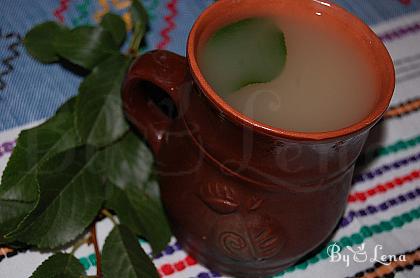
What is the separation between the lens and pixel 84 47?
0.72 meters

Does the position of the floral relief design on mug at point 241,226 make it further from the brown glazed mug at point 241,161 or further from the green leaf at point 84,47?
the green leaf at point 84,47

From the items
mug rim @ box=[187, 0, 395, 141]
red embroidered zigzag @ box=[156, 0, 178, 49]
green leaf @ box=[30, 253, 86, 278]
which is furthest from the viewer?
red embroidered zigzag @ box=[156, 0, 178, 49]

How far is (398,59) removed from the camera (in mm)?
848

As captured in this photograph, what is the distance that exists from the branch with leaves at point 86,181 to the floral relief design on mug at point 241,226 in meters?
0.08

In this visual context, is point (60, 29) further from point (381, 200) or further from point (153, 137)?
point (381, 200)

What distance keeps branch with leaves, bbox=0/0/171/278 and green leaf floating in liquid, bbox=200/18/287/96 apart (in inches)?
6.2

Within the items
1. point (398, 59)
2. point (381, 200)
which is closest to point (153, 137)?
point (381, 200)

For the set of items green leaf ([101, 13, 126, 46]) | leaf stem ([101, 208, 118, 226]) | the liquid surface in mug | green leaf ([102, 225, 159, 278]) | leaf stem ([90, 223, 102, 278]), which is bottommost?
leaf stem ([90, 223, 102, 278])

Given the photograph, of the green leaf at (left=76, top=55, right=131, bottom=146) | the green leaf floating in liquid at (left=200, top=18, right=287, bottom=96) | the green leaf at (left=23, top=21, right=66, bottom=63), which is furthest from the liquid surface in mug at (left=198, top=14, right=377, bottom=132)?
the green leaf at (left=23, top=21, right=66, bottom=63)

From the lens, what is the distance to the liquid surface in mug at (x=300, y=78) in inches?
21.0

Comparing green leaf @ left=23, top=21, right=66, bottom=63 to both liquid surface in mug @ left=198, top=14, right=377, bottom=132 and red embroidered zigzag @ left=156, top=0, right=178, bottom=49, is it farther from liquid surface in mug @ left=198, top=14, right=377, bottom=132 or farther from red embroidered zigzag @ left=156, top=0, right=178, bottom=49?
liquid surface in mug @ left=198, top=14, right=377, bottom=132

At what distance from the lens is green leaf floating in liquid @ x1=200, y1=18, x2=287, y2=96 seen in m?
0.55

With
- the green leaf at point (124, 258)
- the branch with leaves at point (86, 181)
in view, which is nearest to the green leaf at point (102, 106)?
the branch with leaves at point (86, 181)

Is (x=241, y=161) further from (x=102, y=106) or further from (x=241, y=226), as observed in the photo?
(x=102, y=106)
